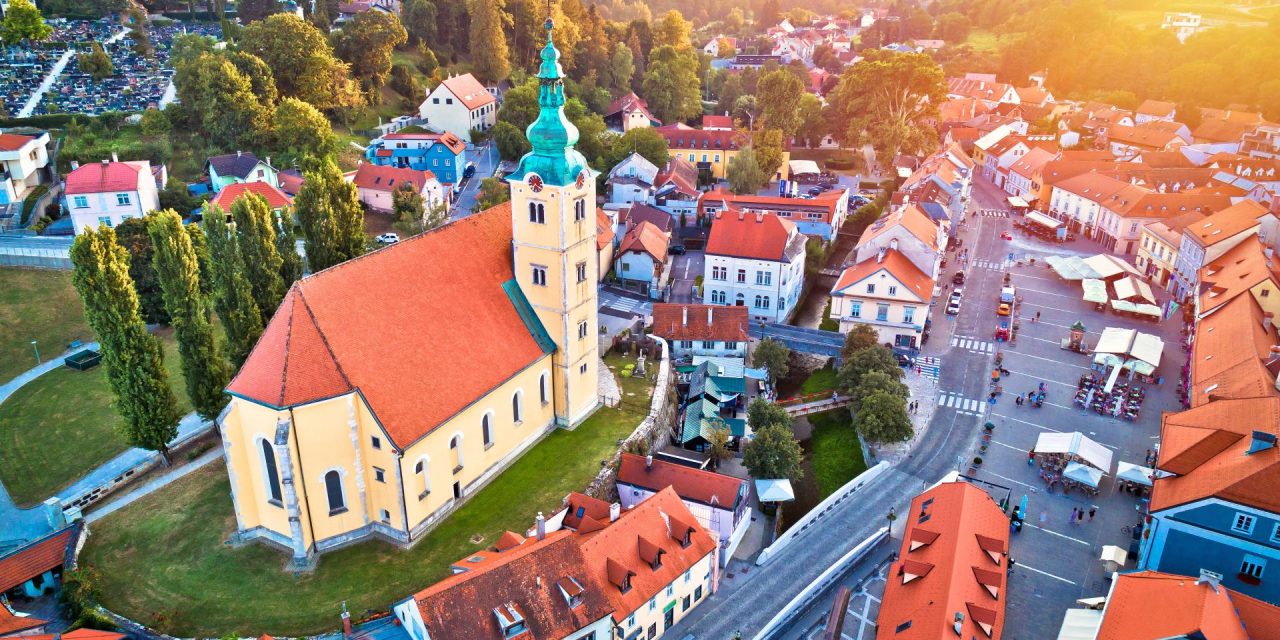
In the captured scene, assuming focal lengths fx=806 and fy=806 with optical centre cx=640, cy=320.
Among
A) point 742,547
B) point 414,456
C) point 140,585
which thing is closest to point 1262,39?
point 742,547

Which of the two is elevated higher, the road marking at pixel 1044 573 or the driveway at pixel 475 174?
the driveway at pixel 475 174

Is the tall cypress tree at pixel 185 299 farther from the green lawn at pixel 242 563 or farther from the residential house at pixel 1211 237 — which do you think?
the residential house at pixel 1211 237

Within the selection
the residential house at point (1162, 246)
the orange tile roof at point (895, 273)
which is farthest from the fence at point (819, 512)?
the residential house at point (1162, 246)

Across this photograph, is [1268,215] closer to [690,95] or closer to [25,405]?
[690,95]

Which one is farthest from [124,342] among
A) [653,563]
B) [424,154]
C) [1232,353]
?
[1232,353]

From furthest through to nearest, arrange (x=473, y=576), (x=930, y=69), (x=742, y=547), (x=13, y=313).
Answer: (x=930, y=69), (x=13, y=313), (x=742, y=547), (x=473, y=576)

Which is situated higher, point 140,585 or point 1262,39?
point 1262,39
